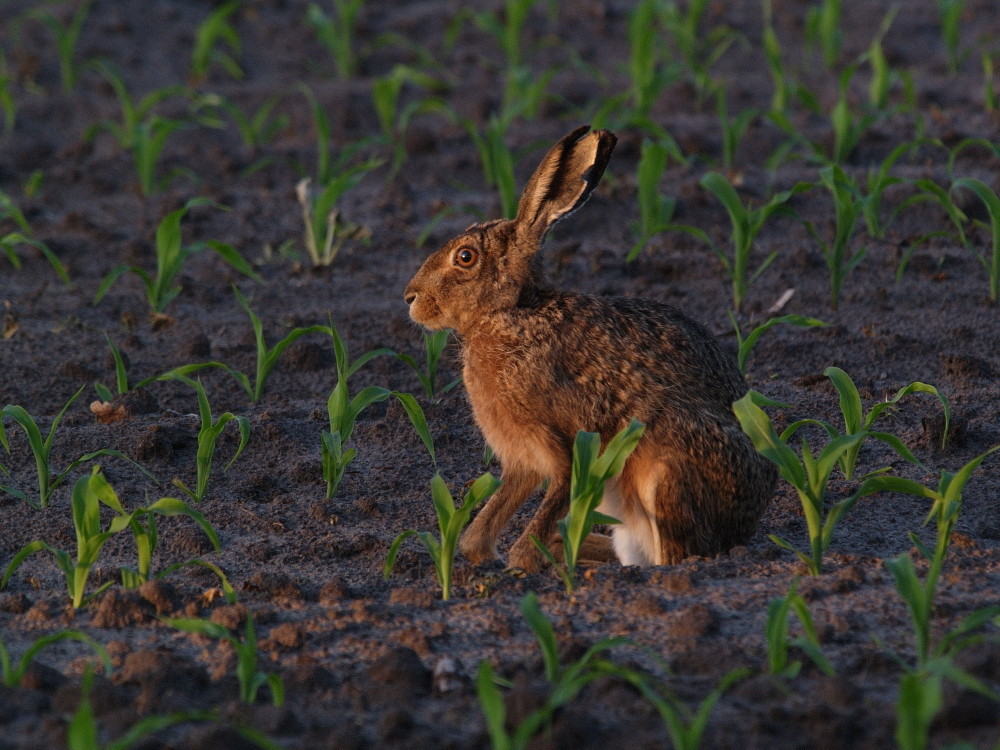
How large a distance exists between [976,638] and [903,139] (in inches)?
251


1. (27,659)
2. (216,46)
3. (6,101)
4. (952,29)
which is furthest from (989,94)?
(27,659)

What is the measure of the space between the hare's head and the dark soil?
0.76 metres

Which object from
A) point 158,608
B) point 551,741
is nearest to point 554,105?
point 158,608

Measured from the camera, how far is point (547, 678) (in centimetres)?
372

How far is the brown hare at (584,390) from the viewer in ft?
15.4

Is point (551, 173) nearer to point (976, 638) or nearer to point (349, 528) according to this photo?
point (349, 528)

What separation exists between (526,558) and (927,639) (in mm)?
1531

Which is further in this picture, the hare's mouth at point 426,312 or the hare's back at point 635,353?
the hare's mouth at point 426,312

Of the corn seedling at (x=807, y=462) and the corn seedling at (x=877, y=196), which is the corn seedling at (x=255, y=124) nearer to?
the corn seedling at (x=877, y=196)

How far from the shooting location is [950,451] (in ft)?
18.2

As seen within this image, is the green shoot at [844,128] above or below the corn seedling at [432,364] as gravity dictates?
above

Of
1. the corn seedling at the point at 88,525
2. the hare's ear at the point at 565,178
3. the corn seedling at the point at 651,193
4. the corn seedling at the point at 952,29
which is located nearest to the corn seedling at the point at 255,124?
the corn seedling at the point at 651,193

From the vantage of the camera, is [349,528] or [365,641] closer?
[365,641]

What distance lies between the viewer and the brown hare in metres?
4.69
